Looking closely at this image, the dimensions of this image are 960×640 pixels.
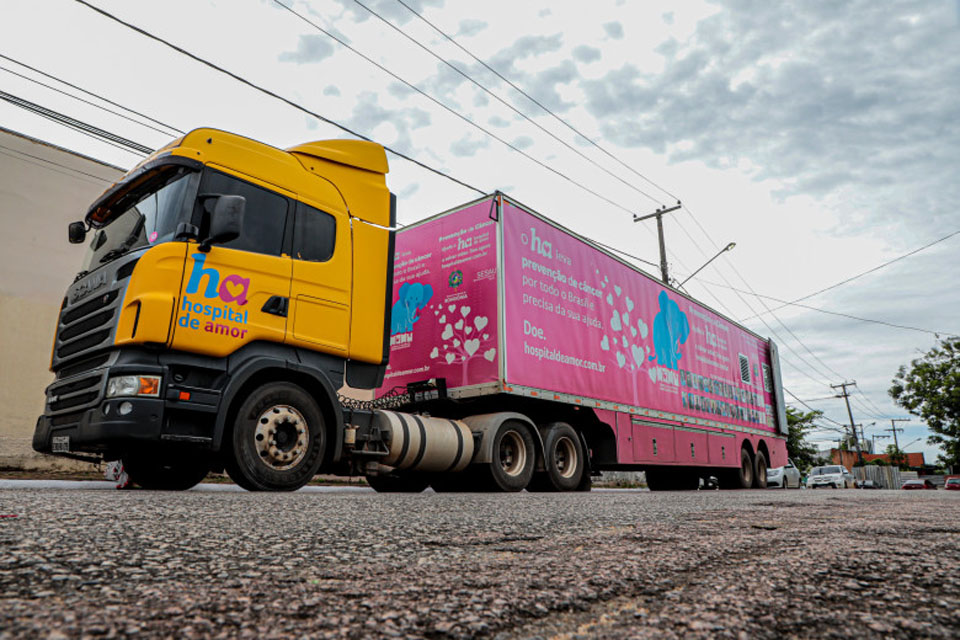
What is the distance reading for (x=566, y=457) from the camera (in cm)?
880

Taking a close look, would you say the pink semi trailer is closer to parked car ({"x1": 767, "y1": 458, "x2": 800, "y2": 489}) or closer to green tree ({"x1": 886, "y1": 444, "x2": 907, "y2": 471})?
parked car ({"x1": 767, "y1": 458, "x2": 800, "y2": 489})

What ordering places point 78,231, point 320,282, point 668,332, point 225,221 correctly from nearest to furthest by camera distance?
1. point 225,221
2. point 320,282
3. point 78,231
4. point 668,332

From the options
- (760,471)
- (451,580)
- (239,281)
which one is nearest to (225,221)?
(239,281)

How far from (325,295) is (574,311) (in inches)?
158

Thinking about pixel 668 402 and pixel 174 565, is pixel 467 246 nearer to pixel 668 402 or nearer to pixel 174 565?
pixel 668 402

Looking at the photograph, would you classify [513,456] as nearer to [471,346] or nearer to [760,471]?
[471,346]

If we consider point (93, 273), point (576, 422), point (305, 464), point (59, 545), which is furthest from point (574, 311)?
point (59, 545)

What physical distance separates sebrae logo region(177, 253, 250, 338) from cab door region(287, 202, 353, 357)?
0.49 metres

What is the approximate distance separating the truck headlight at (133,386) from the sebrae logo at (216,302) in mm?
513

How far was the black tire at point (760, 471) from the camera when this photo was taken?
1470 centimetres

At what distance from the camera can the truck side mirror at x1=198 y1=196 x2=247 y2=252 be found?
523cm

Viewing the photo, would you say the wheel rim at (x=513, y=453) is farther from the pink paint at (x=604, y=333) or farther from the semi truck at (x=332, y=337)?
the pink paint at (x=604, y=333)

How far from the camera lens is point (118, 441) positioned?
481 centimetres

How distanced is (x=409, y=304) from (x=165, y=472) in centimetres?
366
